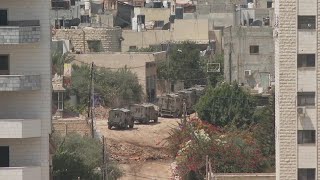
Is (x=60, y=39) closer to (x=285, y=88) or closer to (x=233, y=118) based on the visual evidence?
(x=233, y=118)

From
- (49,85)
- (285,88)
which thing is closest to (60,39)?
(285,88)

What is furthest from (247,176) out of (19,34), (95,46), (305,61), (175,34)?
(175,34)

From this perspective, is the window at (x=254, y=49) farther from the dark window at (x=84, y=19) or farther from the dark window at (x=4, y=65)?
the dark window at (x=4, y=65)

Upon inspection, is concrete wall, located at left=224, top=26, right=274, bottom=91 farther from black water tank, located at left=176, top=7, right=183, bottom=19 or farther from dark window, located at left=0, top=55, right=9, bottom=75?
dark window, located at left=0, top=55, right=9, bottom=75

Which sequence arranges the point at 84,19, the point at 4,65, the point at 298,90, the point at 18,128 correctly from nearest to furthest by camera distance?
the point at 18,128
the point at 4,65
the point at 298,90
the point at 84,19

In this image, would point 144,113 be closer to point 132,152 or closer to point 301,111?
point 132,152

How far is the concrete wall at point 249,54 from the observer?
212 feet

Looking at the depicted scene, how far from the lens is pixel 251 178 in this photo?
1790 inches

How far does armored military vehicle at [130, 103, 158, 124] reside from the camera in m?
63.4

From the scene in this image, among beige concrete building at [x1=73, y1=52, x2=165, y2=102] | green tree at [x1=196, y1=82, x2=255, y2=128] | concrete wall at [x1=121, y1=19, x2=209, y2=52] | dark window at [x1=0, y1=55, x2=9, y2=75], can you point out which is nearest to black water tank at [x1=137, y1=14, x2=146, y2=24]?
concrete wall at [x1=121, y1=19, x2=209, y2=52]

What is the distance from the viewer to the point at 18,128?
111 ft

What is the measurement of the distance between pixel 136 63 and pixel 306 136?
101 ft

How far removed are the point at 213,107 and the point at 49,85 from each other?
24.8 meters

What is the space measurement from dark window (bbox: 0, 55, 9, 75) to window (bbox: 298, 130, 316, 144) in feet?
31.7
